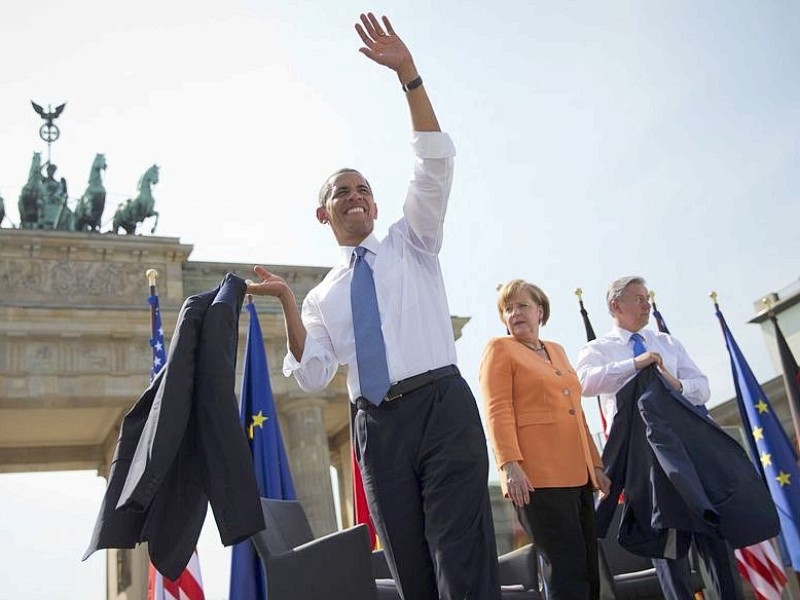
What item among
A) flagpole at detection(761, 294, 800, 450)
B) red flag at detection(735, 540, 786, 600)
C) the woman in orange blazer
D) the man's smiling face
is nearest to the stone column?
flagpole at detection(761, 294, 800, 450)

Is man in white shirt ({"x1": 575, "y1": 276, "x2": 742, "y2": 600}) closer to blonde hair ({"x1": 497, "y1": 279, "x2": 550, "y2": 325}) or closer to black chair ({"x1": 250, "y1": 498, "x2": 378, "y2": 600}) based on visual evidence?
blonde hair ({"x1": 497, "y1": 279, "x2": 550, "y2": 325})

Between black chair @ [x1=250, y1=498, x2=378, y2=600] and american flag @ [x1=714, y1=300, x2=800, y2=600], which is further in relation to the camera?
american flag @ [x1=714, y1=300, x2=800, y2=600]

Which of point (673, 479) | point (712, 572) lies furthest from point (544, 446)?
point (712, 572)

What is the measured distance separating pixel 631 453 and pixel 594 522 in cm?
56

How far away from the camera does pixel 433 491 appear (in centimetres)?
244

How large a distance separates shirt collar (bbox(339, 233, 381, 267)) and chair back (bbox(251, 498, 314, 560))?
1057 millimetres

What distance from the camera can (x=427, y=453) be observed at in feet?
8.14

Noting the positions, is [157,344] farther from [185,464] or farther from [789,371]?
[789,371]

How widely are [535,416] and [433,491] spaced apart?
140cm

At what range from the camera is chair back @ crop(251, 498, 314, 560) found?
3.27m


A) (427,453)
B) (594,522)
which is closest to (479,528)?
(427,453)

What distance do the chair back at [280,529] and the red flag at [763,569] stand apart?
3.92 metres

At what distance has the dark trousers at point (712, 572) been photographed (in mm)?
3812

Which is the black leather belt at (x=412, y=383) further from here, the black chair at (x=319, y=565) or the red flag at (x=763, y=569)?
the red flag at (x=763, y=569)
